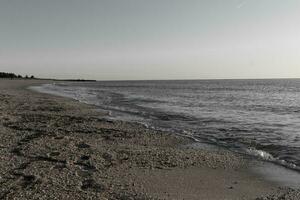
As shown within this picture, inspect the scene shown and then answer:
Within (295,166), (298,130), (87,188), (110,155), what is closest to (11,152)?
(110,155)

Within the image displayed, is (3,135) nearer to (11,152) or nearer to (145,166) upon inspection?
(11,152)

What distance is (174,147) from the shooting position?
13344 mm

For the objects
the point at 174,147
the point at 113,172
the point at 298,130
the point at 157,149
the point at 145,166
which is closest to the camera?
the point at 113,172

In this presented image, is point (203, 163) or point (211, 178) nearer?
point (211, 178)

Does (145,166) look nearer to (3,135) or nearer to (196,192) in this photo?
(196,192)

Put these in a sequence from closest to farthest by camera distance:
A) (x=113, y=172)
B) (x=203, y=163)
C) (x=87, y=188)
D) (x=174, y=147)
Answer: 1. (x=87, y=188)
2. (x=113, y=172)
3. (x=203, y=163)
4. (x=174, y=147)

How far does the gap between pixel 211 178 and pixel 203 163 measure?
1.56 meters

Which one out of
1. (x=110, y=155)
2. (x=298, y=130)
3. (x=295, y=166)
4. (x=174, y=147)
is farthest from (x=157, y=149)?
(x=298, y=130)

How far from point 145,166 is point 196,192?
2211 millimetres

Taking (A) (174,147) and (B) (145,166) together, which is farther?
(A) (174,147)

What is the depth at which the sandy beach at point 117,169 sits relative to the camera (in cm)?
770

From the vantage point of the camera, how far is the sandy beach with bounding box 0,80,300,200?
7695 mm

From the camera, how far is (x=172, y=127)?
19.4 m

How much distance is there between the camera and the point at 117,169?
948cm
